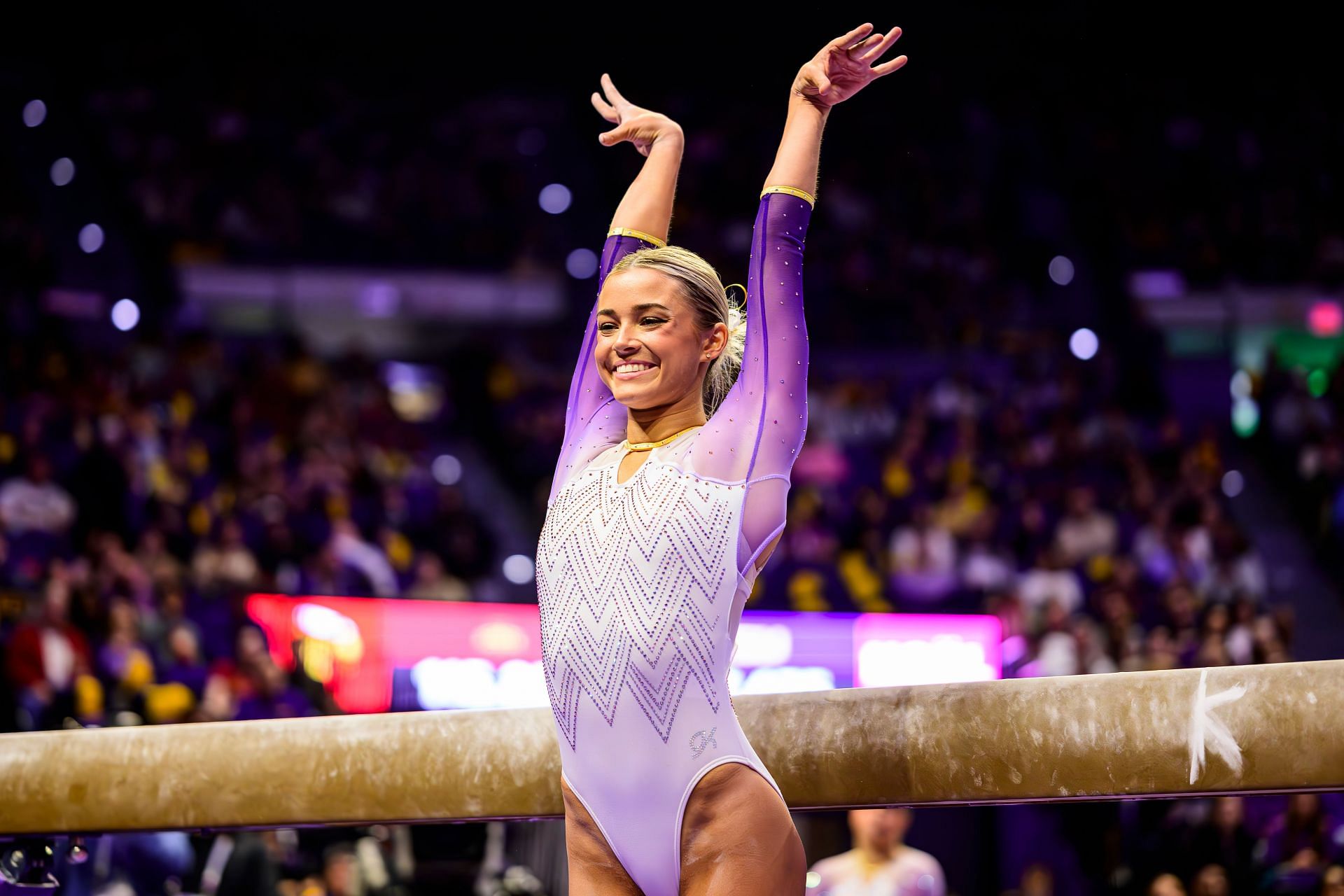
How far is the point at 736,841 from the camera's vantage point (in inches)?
80.0

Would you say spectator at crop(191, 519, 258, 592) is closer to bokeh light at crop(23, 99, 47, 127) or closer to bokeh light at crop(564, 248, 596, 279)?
bokeh light at crop(564, 248, 596, 279)

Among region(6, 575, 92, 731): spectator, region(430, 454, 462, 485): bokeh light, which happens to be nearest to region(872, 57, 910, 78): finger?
region(6, 575, 92, 731): spectator

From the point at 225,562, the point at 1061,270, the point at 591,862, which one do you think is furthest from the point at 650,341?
the point at 1061,270

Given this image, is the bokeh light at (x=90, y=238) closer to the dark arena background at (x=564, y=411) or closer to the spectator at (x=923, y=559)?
the dark arena background at (x=564, y=411)

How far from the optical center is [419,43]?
17.3 metres

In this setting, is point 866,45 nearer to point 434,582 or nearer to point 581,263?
point 434,582

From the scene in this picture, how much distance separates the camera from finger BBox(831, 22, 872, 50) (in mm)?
2361

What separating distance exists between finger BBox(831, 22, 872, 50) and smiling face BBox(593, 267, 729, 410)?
1.67ft

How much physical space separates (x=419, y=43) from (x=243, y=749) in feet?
51.6

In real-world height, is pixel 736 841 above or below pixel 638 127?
below

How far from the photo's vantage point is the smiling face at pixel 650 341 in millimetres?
2256

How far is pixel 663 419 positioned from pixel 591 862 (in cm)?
72

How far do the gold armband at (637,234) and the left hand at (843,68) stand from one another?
371 mm

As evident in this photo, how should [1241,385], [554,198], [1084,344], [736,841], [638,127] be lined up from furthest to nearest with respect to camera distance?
[554,198] < [1241,385] < [1084,344] < [638,127] < [736,841]
